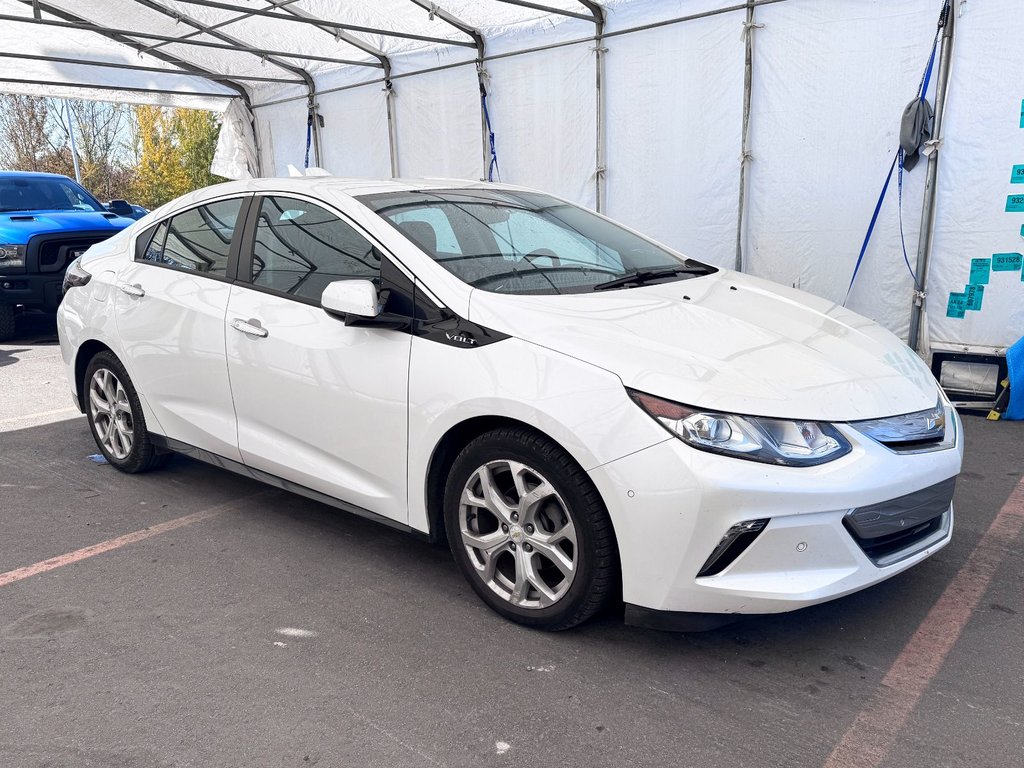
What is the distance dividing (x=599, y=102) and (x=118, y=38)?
6.19 meters

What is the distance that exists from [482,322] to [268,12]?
651 cm

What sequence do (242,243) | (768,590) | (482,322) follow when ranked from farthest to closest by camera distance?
(242,243), (482,322), (768,590)

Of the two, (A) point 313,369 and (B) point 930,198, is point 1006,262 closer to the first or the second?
(B) point 930,198

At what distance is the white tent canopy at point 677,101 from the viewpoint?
6.04 metres

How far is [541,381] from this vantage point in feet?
8.85

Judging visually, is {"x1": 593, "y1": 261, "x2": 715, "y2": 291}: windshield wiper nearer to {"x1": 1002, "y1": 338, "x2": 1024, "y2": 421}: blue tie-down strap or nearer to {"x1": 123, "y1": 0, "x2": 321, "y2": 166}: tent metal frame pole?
{"x1": 1002, "y1": 338, "x2": 1024, "y2": 421}: blue tie-down strap

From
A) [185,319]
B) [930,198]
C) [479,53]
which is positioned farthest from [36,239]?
[930,198]

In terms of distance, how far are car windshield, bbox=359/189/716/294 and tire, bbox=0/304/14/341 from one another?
7171mm

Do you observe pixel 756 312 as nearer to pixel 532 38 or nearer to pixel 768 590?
pixel 768 590

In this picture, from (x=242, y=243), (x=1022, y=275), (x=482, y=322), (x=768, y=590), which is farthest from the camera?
(x=1022, y=275)

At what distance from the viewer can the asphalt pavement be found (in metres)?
2.34

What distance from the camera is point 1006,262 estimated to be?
591 centimetres

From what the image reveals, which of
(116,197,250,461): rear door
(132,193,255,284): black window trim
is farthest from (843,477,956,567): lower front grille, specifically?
(132,193,255,284): black window trim

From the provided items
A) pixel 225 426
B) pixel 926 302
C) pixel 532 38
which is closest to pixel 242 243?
pixel 225 426
